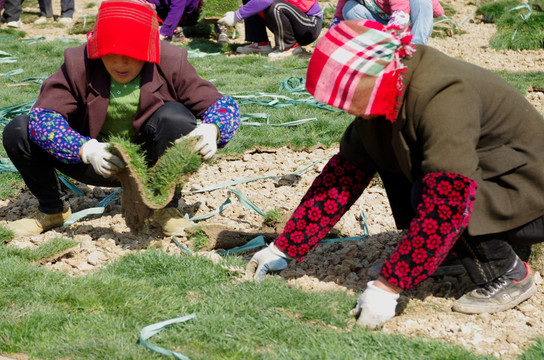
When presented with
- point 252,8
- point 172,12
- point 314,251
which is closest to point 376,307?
point 314,251

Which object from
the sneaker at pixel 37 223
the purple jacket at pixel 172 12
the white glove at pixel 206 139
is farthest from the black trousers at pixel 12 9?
the white glove at pixel 206 139

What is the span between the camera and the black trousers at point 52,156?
128 inches

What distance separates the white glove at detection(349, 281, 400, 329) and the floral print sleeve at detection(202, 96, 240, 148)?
1215mm

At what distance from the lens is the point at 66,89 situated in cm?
321

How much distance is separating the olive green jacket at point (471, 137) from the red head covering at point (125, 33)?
44.5 inches

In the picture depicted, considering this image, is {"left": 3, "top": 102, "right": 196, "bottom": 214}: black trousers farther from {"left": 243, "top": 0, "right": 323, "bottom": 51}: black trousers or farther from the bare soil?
{"left": 243, "top": 0, "right": 323, "bottom": 51}: black trousers

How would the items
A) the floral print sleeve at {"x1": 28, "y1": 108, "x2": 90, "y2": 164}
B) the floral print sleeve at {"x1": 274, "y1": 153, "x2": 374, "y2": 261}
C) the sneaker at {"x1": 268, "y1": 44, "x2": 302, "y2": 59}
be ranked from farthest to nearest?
the sneaker at {"x1": 268, "y1": 44, "x2": 302, "y2": 59}, the floral print sleeve at {"x1": 28, "y1": 108, "x2": 90, "y2": 164}, the floral print sleeve at {"x1": 274, "y1": 153, "x2": 374, "y2": 261}

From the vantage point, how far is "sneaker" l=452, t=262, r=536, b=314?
106 inches

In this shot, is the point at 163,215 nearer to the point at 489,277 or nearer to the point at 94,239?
the point at 94,239

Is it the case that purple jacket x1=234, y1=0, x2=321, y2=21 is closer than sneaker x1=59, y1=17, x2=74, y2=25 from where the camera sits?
Yes

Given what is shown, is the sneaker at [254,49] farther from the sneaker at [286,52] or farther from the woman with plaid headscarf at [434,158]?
the woman with plaid headscarf at [434,158]

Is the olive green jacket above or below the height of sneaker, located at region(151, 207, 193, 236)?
above

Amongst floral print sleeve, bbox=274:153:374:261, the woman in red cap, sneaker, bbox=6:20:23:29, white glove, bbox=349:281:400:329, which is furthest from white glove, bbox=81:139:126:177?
sneaker, bbox=6:20:23:29

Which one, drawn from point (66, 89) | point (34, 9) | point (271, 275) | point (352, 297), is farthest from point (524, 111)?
point (34, 9)
